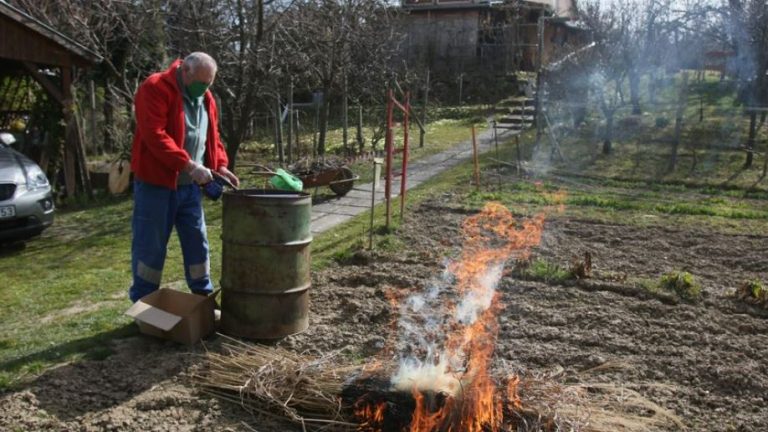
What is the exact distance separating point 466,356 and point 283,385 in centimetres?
112

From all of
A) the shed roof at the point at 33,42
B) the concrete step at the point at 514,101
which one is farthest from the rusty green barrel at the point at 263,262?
the concrete step at the point at 514,101

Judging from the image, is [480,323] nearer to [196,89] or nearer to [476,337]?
[476,337]

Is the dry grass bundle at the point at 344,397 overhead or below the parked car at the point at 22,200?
below

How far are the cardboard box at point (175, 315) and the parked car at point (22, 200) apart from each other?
3565 millimetres

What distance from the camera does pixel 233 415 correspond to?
11.6 feet

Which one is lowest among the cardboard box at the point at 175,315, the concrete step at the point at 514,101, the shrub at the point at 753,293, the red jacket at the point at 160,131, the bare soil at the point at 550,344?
the bare soil at the point at 550,344

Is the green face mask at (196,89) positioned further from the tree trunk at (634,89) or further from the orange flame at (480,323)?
the tree trunk at (634,89)

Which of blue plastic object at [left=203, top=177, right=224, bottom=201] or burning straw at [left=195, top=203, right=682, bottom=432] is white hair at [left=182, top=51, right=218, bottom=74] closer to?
blue plastic object at [left=203, top=177, right=224, bottom=201]

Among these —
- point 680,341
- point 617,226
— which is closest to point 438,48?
point 617,226

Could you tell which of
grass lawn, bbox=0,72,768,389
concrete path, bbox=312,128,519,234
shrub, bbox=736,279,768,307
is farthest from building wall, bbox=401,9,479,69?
shrub, bbox=736,279,768,307

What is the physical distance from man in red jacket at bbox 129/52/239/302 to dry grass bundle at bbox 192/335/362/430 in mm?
1010

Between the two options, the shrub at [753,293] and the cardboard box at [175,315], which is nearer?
the cardboard box at [175,315]

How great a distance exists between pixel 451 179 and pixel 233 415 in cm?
921

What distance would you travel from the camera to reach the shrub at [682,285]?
567 cm
